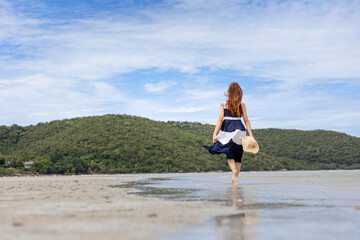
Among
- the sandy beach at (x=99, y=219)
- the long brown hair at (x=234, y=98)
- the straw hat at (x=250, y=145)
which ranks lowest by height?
the sandy beach at (x=99, y=219)

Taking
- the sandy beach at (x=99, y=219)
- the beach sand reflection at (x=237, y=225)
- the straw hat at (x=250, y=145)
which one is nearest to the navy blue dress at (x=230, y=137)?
the straw hat at (x=250, y=145)

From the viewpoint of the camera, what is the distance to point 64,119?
7881cm

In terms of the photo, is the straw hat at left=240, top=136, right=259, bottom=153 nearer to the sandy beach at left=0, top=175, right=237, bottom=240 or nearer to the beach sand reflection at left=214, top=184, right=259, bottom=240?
the sandy beach at left=0, top=175, right=237, bottom=240

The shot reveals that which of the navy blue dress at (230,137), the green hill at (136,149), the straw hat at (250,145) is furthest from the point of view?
the green hill at (136,149)

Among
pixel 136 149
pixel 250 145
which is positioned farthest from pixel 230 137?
pixel 136 149

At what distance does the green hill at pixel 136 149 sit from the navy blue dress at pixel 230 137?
3054 cm

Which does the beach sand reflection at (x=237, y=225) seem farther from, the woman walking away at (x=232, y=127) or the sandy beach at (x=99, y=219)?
the woman walking away at (x=232, y=127)

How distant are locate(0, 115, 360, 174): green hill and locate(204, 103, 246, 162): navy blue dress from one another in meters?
30.5

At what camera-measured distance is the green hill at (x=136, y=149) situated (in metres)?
49.2

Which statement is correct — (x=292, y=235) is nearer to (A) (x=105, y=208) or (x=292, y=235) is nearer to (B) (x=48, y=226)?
(B) (x=48, y=226)

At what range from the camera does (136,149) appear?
56656 millimetres

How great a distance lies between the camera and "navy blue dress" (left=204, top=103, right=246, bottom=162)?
1021 centimetres

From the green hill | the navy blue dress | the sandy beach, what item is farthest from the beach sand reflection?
the green hill

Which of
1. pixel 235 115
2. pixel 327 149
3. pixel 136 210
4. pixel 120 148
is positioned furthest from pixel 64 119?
pixel 136 210
